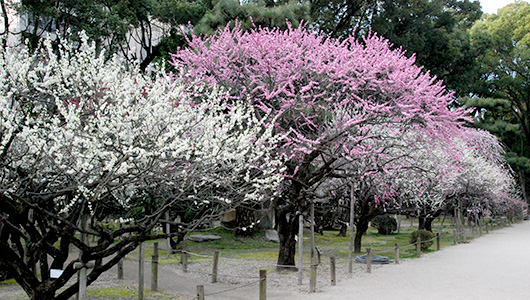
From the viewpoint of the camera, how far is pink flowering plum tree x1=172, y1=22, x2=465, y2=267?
12188mm

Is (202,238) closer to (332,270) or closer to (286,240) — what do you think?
(286,240)

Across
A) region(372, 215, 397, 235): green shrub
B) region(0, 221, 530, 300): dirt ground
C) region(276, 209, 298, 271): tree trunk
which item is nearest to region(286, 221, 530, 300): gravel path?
region(0, 221, 530, 300): dirt ground

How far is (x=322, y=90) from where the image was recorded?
13.0 meters

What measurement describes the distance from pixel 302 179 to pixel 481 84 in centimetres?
3895

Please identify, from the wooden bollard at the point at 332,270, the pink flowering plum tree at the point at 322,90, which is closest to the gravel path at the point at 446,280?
the wooden bollard at the point at 332,270

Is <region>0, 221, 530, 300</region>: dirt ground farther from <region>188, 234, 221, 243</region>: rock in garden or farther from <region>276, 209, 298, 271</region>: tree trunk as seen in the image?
<region>188, 234, 221, 243</region>: rock in garden

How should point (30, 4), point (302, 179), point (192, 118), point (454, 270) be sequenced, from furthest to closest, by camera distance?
point (30, 4) < point (454, 270) < point (302, 179) < point (192, 118)

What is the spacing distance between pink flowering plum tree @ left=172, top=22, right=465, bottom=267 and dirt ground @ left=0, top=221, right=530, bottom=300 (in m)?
2.24

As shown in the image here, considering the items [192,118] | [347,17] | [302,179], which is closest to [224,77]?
[302,179]

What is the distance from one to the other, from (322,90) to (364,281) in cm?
537

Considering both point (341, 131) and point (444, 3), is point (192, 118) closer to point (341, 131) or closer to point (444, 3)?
point (341, 131)

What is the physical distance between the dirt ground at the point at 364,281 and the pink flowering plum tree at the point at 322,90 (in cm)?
224

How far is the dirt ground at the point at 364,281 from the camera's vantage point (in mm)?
10547

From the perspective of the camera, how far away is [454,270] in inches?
579
